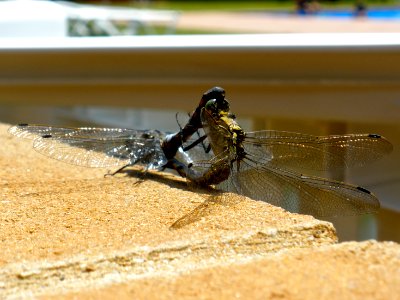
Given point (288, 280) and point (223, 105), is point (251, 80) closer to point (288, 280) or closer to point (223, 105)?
point (223, 105)

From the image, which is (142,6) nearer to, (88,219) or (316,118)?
(316,118)

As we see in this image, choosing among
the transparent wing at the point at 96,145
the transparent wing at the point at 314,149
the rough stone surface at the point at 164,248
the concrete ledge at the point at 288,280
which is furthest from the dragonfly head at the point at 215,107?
the concrete ledge at the point at 288,280

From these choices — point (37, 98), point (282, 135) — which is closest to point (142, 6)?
point (37, 98)

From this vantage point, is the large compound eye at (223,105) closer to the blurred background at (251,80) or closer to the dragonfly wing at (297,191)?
the dragonfly wing at (297,191)

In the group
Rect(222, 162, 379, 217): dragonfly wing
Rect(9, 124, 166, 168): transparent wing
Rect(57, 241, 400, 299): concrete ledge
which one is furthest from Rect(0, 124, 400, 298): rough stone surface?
Rect(9, 124, 166, 168): transparent wing

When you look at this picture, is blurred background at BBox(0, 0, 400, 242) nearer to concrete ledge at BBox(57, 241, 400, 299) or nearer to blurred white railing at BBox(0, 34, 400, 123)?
blurred white railing at BBox(0, 34, 400, 123)

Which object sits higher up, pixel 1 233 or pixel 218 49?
pixel 218 49

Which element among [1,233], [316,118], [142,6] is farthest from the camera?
[142,6]
